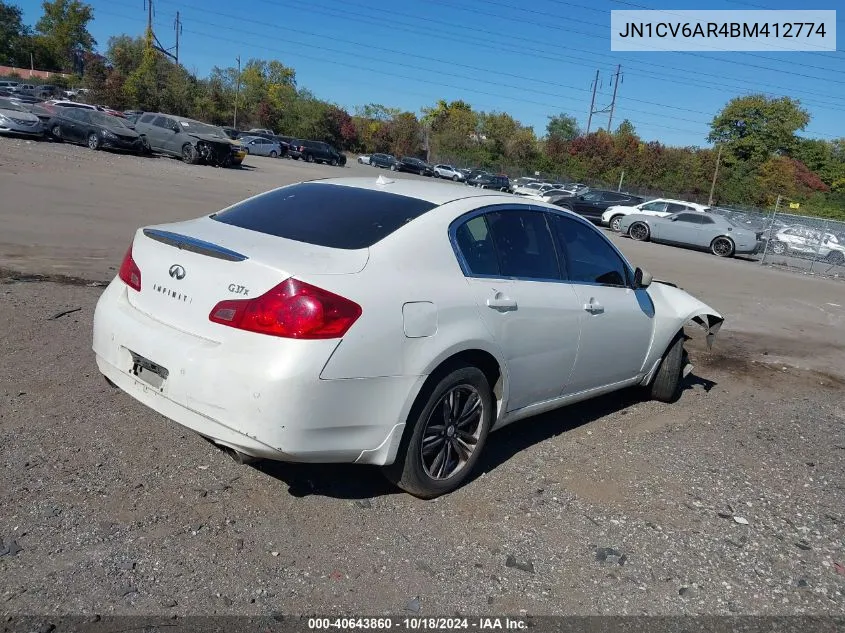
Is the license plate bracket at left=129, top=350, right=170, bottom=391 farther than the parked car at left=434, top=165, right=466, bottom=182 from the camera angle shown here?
No

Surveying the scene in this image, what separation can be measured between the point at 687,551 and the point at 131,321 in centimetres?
311

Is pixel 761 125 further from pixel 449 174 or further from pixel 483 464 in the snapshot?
pixel 483 464

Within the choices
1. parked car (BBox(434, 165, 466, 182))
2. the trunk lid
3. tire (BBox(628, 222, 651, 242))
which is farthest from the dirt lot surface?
parked car (BBox(434, 165, 466, 182))

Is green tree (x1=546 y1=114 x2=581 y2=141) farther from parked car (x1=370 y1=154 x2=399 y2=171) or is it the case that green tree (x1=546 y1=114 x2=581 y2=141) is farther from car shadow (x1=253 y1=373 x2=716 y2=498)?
car shadow (x1=253 y1=373 x2=716 y2=498)

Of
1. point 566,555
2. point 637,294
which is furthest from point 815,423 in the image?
point 566,555

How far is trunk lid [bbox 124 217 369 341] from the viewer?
3.25 meters

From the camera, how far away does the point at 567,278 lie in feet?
15.1

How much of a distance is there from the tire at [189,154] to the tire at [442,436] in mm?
27869

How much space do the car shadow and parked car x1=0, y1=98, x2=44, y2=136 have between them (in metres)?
27.7

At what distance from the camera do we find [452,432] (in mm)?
3859

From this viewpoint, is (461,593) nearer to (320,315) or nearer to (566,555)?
(566,555)

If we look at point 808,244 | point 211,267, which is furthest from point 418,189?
point 808,244

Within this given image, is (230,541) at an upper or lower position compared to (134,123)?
lower

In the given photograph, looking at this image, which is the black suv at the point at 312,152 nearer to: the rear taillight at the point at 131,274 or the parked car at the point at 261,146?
the parked car at the point at 261,146
